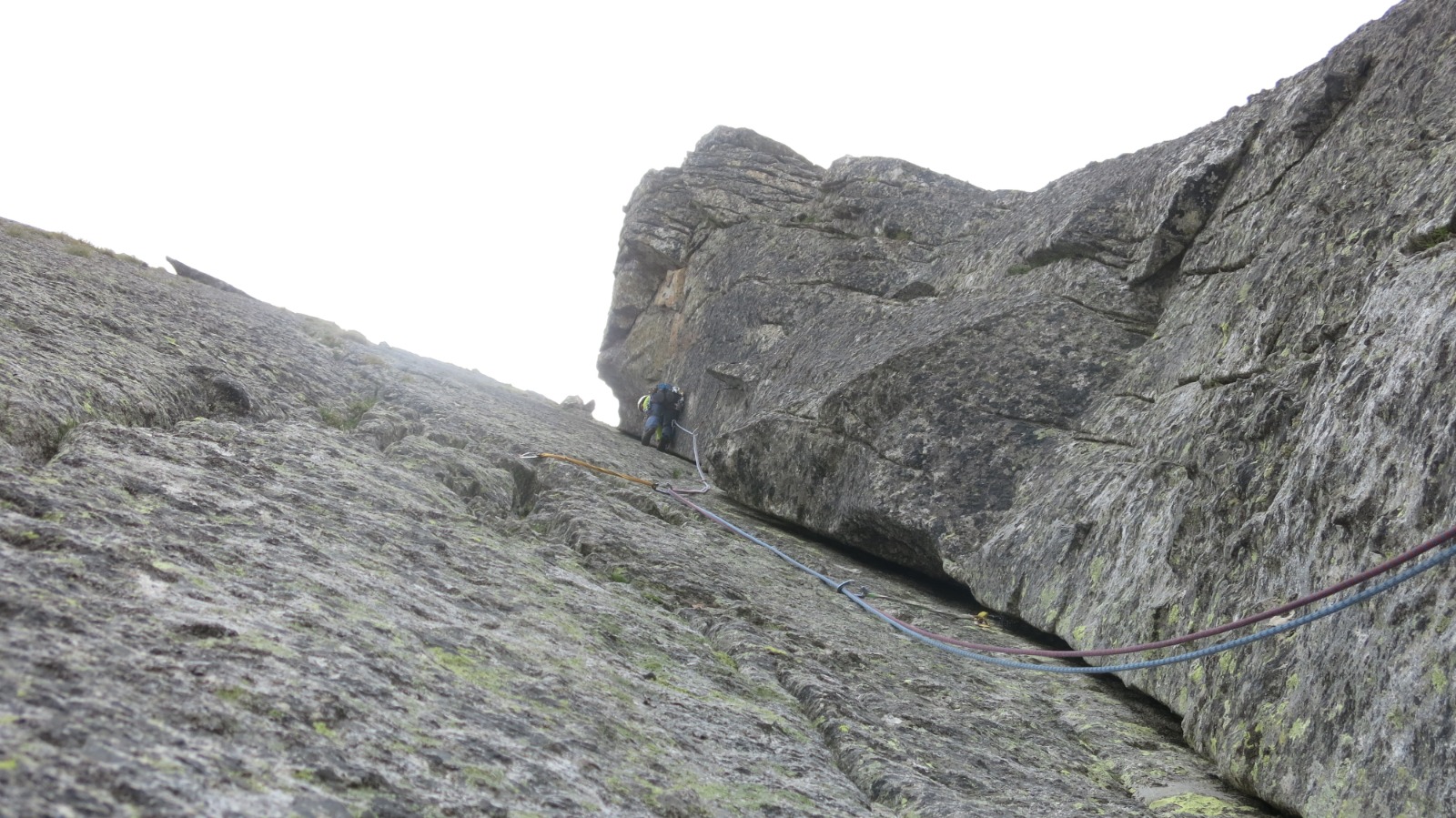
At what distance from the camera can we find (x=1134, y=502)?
31.4 ft

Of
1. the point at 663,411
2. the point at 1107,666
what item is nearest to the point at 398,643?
the point at 1107,666

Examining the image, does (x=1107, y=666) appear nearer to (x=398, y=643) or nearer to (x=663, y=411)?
Answer: (x=398, y=643)

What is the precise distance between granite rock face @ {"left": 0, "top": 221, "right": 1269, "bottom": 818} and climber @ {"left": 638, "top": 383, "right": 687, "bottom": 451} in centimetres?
1009

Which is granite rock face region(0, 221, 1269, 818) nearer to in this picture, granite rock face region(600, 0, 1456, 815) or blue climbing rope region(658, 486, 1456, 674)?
blue climbing rope region(658, 486, 1456, 674)

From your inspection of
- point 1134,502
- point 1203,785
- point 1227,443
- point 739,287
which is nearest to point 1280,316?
point 1227,443

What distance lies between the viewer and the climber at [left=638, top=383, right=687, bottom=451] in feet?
73.2

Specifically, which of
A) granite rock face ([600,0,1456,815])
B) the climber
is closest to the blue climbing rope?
granite rock face ([600,0,1456,815])

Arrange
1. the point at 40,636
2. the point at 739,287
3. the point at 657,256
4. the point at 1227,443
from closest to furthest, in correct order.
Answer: the point at 40,636 < the point at 1227,443 < the point at 739,287 < the point at 657,256

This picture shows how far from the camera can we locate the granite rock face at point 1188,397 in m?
5.87

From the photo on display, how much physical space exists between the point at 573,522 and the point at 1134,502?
19.9ft

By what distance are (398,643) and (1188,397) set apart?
8865 millimetres

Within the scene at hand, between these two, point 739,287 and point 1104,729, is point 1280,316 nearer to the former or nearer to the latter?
point 1104,729

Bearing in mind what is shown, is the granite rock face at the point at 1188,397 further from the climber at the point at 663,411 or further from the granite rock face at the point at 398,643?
the climber at the point at 663,411

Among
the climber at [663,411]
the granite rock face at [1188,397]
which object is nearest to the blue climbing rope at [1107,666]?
the granite rock face at [1188,397]
